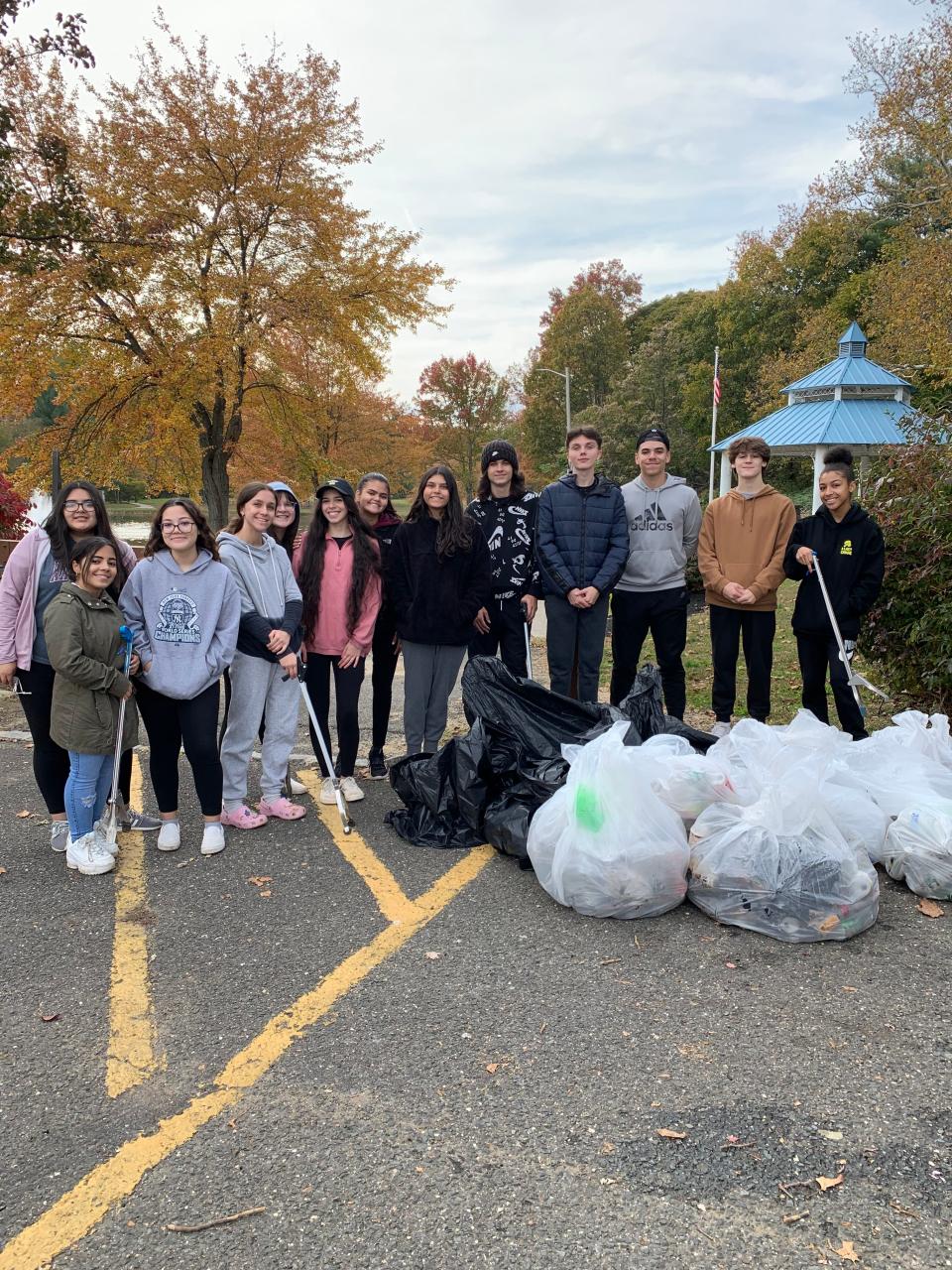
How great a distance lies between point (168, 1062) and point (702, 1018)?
67.4 inches

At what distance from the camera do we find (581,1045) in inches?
102

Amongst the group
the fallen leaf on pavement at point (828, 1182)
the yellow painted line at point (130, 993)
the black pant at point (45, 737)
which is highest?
the black pant at point (45, 737)

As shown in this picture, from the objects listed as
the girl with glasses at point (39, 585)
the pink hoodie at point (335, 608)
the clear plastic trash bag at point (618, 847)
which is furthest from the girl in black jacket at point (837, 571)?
the girl with glasses at point (39, 585)

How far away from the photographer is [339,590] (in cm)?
464

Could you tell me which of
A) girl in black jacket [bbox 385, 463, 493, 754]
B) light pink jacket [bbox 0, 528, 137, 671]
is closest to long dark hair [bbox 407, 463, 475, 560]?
girl in black jacket [bbox 385, 463, 493, 754]

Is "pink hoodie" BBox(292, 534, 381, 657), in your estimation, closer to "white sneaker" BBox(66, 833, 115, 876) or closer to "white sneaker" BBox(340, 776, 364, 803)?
"white sneaker" BBox(340, 776, 364, 803)

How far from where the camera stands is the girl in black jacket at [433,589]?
15.3ft

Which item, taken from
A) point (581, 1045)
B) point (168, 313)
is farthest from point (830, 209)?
point (581, 1045)

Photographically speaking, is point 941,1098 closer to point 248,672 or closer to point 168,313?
point 248,672

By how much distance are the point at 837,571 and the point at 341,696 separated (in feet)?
10.0

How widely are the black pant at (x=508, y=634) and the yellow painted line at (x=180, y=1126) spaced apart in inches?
86.2

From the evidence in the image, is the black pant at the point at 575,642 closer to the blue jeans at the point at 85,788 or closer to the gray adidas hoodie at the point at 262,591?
the gray adidas hoodie at the point at 262,591

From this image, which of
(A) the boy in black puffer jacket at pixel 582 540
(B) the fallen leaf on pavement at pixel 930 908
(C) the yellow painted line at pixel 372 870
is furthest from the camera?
(A) the boy in black puffer jacket at pixel 582 540

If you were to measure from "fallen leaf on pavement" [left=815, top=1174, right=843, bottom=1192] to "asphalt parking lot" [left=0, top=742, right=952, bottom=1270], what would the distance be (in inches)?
0.5
